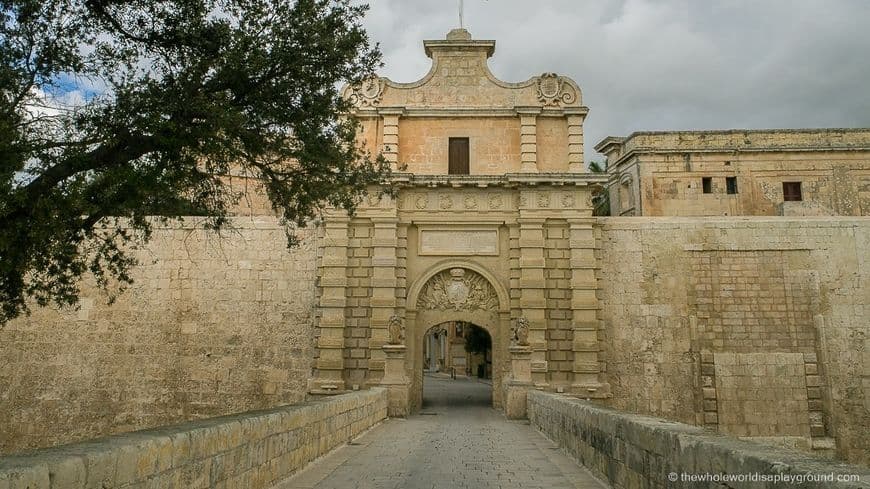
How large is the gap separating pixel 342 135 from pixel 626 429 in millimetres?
6140

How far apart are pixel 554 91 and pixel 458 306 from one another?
249 inches

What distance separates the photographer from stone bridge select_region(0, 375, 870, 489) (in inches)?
128

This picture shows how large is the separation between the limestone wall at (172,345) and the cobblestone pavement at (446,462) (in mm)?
5177

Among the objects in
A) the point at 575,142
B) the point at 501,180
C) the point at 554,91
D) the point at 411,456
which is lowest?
the point at 411,456

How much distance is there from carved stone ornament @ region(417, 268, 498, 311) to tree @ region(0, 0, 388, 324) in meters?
7.38

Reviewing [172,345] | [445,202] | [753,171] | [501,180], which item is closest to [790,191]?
[753,171]

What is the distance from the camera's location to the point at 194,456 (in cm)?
445

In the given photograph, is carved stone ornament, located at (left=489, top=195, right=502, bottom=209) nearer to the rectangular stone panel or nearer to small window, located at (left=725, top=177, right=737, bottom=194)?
the rectangular stone panel

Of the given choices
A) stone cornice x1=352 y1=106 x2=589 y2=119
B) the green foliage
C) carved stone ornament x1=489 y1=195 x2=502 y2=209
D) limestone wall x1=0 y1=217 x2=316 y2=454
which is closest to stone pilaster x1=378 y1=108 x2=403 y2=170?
stone cornice x1=352 y1=106 x2=589 y2=119

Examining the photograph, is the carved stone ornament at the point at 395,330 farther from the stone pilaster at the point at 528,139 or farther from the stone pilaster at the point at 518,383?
the stone pilaster at the point at 528,139

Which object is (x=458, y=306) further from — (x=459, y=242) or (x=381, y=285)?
(x=381, y=285)

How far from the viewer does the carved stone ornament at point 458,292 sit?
16.5m

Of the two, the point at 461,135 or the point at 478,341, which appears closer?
the point at 461,135

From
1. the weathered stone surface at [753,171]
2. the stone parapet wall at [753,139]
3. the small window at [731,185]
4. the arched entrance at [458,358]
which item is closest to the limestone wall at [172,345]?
the arched entrance at [458,358]
